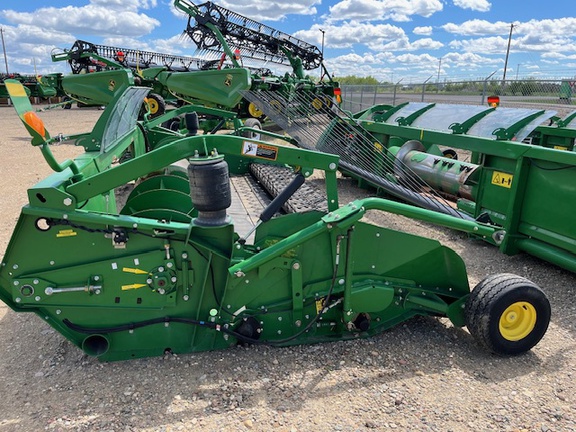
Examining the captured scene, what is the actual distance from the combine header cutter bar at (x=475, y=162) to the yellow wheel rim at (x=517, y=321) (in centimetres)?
46

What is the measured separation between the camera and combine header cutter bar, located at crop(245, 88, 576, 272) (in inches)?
173

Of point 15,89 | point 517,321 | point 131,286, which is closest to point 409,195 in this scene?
point 517,321

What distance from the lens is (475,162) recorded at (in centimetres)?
594

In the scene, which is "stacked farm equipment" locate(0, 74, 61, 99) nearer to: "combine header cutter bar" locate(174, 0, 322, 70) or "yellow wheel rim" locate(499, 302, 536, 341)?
"combine header cutter bar" locate(174, 0, 322, 70)

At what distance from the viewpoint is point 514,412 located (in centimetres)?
262

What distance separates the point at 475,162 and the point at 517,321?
326cm

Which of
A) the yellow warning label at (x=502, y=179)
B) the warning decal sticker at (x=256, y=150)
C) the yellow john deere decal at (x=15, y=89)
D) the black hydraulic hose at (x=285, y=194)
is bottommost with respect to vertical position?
the yellow warning label at (x=502, y=179)

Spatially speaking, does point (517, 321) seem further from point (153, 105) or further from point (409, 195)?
point (153, 105)

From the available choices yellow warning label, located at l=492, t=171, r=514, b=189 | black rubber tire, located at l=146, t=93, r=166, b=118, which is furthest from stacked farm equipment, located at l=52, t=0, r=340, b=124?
yellow warning label, located at l=492, t=171, r=514, b=189

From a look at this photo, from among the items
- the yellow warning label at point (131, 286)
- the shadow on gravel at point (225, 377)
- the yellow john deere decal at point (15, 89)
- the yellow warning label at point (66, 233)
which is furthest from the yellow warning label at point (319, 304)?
the yellow john deere decal at point (15, 89)

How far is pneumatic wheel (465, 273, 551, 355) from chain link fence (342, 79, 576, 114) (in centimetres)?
1016

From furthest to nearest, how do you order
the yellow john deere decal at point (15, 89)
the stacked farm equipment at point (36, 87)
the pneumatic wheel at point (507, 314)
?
the stacked farm equipment at point (36, 87), the pneumatic wheel at point (507, 314), the yellow john deere decal at point (15, 89)

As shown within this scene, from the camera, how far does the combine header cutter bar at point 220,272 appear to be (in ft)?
8.98

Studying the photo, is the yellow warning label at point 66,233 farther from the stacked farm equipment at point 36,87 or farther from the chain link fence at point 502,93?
the chain link fence at point 502,93
